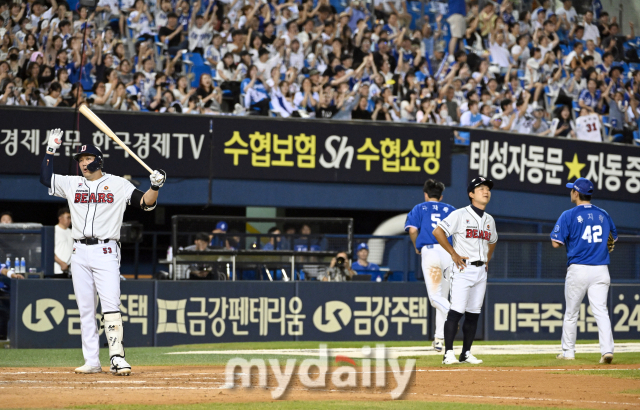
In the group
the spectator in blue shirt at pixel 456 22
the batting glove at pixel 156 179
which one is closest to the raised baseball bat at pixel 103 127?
the batting glove at pixel 156 179

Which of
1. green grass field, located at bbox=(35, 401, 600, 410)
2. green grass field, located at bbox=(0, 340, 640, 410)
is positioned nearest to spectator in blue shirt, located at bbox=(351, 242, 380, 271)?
green grass field, located at bbox=(0, 340, 640, 410)

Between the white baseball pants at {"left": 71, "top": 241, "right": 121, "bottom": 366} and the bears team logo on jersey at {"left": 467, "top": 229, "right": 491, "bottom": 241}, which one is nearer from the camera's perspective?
the white baseball pants at {"left": 71, "top": 241, "right": 121, "bottom": 366}

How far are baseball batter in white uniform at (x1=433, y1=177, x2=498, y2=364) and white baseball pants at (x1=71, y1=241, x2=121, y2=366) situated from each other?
3.12m

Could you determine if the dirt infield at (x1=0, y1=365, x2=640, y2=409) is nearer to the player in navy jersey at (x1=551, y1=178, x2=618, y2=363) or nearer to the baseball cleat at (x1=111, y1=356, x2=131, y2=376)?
the baseball cleat at (x1=111, y1=356, x2=131, y2=376)

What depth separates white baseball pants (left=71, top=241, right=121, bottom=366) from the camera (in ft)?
23.4

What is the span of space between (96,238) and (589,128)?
13.3m

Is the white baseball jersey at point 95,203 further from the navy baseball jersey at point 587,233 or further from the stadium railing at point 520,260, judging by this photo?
the stadium railing at point 520,260

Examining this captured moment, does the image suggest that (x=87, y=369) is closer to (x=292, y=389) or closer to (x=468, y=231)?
(x=292, y=389)

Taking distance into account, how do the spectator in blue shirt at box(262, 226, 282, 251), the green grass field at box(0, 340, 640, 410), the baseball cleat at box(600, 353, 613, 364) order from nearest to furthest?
1. the green grass field at box(0, 340, 640, 410)
2. the baseball cleat at box(600, 353, 613, 364)
3. the spectator in blue shirt at box(262, 226, 282, 251)

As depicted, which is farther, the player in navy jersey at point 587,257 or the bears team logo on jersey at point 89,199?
the player in navy jersey at point 587,257

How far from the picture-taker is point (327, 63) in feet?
56.0

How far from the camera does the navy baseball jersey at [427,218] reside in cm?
1012

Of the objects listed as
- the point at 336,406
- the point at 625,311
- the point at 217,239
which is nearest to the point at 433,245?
the point at 217,239

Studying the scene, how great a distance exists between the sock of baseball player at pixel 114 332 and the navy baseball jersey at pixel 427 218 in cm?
427
